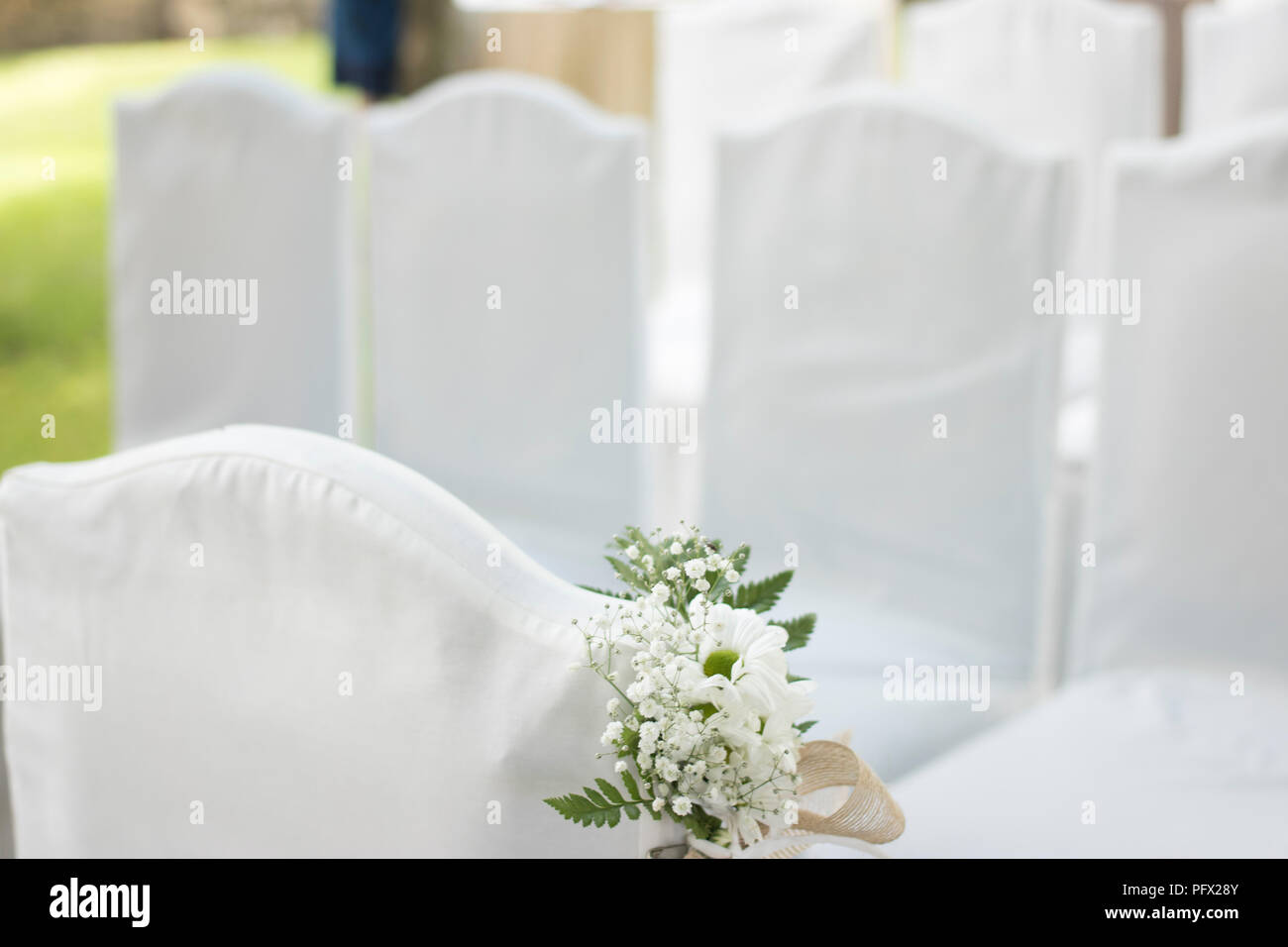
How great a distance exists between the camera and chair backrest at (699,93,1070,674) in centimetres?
156

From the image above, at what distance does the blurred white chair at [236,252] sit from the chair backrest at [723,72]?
3.16ft

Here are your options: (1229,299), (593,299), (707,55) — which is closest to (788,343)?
(593,299)

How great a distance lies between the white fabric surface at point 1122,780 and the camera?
107 centimetres

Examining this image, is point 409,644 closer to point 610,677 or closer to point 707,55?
point 610,677

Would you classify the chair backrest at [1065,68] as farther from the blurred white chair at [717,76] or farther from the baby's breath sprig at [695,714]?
the baby's breath sprig at [695,714]

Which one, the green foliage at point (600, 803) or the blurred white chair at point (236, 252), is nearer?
the green foliage at point (600, 803)

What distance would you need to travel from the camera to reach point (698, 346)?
8.32 feet

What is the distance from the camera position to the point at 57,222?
497 cm

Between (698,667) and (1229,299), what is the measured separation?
94cm

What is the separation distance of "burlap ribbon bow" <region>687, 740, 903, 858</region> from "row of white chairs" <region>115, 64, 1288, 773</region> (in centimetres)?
21

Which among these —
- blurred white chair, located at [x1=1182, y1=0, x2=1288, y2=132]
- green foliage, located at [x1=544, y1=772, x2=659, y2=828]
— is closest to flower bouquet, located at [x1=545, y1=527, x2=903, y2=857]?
green foliage, located at [x1=544, y1=772, x2=659, y2=828]

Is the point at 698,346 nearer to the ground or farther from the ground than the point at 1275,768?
farther from the ground

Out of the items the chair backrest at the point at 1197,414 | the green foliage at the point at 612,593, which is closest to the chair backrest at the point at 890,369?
the chair backrest at the point at 1197,414

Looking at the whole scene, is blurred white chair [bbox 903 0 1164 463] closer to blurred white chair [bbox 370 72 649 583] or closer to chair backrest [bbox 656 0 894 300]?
chair backrest [bbox 656 0 894 300]
